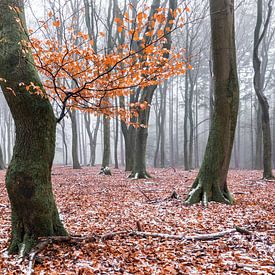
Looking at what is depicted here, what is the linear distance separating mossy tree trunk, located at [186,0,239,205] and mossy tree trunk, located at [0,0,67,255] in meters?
3.73

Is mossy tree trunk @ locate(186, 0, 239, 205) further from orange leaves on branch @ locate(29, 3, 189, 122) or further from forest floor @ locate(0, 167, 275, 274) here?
orange leaves on branch @ locate(29, 3, 189, 122)

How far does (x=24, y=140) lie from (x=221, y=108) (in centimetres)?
444

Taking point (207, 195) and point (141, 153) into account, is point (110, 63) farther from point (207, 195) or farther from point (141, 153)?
point (141, 153)

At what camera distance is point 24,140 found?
10.6ft

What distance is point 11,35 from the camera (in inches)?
126

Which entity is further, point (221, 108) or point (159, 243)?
point (221, 108)

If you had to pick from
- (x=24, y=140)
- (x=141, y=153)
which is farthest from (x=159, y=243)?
(x=141, y=153)

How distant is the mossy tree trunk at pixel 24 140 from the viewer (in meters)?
3.16

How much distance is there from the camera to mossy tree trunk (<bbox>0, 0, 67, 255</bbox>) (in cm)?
316

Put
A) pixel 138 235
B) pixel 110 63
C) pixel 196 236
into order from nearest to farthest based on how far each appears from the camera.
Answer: pixel 110 63, pixel 196 236, pixel 138 235

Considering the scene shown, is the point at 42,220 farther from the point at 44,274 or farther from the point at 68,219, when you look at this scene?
the point at 68,219

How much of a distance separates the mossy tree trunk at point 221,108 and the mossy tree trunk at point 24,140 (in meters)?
3.73

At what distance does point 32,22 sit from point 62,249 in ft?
63.4

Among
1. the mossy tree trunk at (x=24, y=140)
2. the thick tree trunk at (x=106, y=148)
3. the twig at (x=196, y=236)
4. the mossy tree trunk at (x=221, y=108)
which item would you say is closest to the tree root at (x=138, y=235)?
the twig at (x=196, y=236)
